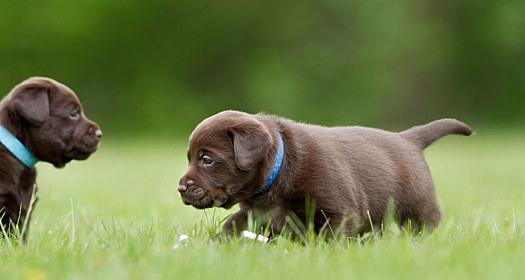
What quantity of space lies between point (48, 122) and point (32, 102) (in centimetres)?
18

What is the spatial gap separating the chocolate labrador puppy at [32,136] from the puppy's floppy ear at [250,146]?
4.21 ft

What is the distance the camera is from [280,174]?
4496 millimetres

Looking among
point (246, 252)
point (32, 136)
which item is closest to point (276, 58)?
point (32, 136)

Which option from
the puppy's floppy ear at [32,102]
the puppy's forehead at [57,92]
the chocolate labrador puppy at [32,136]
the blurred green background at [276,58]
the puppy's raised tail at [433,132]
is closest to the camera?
the chocolate labrador puppy at [32,136]

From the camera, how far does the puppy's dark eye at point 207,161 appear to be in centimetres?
454

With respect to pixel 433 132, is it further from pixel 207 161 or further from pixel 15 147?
pixel 15 147

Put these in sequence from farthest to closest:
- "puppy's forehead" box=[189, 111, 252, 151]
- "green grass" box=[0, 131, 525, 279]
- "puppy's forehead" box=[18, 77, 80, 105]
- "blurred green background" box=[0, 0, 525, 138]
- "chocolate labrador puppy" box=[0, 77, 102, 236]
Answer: "blurred green background" box=[0, 0, 525, 138], "puppy's forehead" box=[18, 77, 80, 105], "chocolate labrador puppy" box=[0, 77, 102, 236], "puppy's forehead" box=[189, 111, 252, 151], "green grass" box=[0, 131, 525, 279]

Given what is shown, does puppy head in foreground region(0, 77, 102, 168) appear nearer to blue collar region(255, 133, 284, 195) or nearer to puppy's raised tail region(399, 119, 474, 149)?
blue collar region(255, 133, 284, 195)

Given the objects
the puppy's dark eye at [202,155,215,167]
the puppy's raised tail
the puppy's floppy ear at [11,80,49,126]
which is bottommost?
the puppy's raised tail

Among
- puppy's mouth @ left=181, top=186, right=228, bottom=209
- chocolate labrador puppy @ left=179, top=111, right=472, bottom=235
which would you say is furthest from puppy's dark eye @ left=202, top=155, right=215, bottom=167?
puppy's mouth @ left=181, top=186, right=228, bottom=209

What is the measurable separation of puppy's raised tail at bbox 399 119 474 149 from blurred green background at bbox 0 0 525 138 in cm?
1738

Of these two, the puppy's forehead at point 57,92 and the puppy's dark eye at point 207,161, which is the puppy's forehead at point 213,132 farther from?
the puppy's forehead at point 57,92

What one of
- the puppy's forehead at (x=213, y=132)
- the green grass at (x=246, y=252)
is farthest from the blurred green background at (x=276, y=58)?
the puppy's forehead at (x=213, y=132)

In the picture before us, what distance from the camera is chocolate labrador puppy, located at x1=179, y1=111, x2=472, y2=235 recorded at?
4430 millimetres
